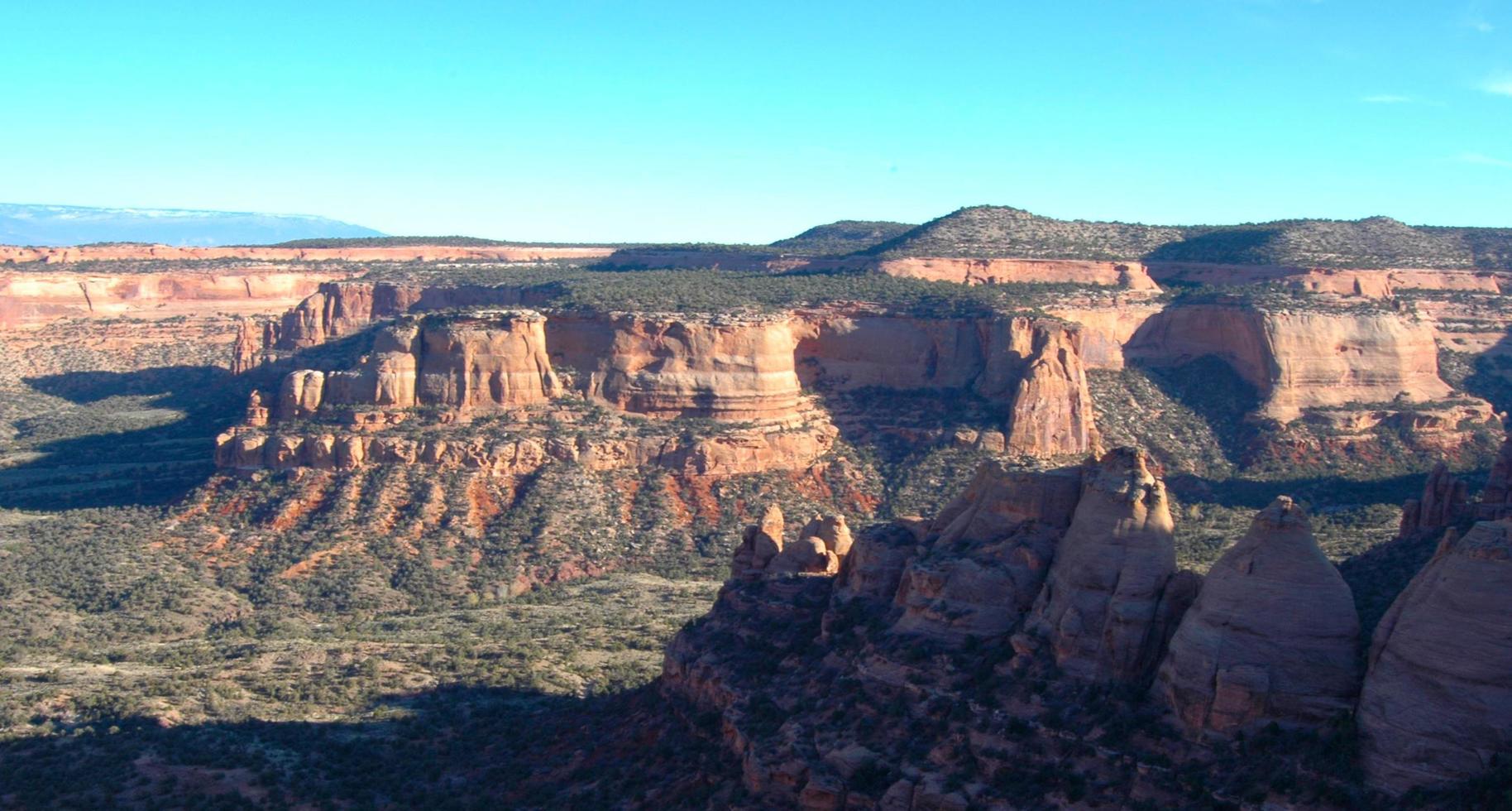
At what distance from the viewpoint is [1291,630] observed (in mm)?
22984

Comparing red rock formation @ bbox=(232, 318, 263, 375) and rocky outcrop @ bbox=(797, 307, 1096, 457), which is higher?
rocky outcrop @ bbox=(797, 307, 1096, 457)

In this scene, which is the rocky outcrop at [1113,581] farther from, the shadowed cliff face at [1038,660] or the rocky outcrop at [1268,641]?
the rocky outcrop at [1268,641]

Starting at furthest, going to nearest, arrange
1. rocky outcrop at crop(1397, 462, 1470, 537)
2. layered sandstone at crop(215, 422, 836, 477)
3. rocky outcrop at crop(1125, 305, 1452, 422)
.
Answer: rocky outcrop at crop(1125, 305, 1452, 422), layered sandstone at crop(215, 422, 836, 477), rocky outcrop at crop(1397, 462, 1470, 537)

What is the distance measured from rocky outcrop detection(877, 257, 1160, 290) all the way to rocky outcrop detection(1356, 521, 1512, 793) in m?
73.8

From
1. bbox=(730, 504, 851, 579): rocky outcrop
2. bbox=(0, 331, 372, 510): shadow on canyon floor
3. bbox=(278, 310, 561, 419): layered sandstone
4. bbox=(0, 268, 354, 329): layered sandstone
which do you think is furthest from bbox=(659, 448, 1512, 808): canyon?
bbox=(0, 268, 354, 329): layered sandstone

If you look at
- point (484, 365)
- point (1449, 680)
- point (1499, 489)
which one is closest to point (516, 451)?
point (484, 365)

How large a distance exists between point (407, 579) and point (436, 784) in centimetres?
2641

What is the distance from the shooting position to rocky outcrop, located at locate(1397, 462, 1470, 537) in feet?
117

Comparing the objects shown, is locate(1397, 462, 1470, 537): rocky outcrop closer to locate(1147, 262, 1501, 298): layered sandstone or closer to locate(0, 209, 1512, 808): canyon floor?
locate(0, 209, 1512, 808): canyon floor

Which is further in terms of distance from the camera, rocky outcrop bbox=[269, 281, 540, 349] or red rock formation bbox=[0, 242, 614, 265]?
red rock formation bbox=[0, 242, 614, 265]

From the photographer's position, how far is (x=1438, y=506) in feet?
120

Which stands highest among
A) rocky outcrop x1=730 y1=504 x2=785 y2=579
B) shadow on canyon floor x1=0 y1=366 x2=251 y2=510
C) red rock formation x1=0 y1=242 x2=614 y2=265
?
red rock formation x1=0 y1=242 x2=614 y2=265

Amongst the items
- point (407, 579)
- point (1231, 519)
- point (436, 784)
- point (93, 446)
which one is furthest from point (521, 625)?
point (93, 446)

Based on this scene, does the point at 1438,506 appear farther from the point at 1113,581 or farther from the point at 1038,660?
the point at 1038,660
